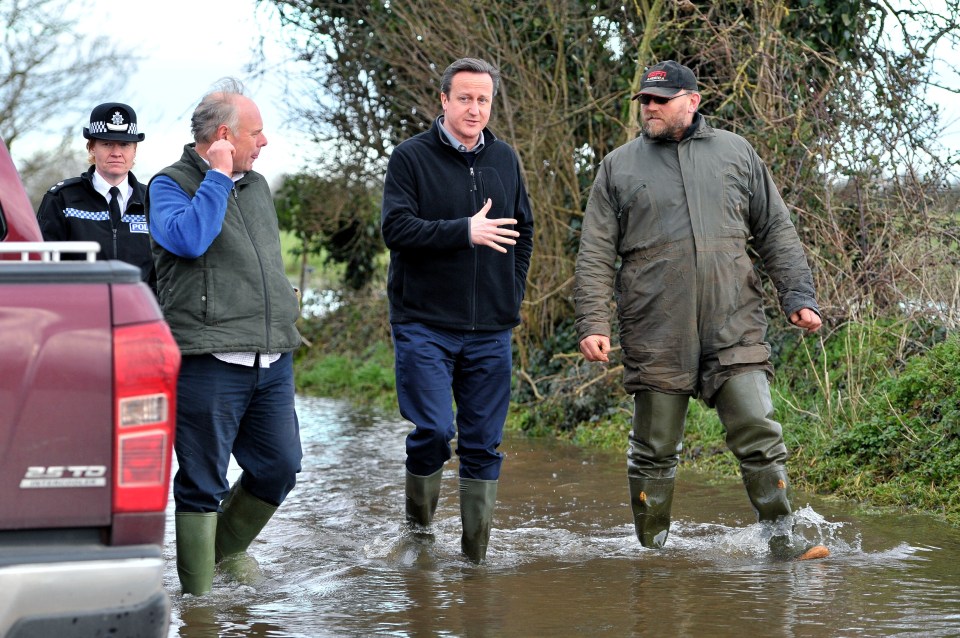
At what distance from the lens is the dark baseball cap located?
6020mm

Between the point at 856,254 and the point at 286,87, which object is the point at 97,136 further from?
the point at 286,87

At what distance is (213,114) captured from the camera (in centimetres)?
520

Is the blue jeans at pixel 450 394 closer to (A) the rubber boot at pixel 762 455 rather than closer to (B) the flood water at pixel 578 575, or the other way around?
(B) the flood water at pixel 578 575

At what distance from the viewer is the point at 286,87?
50.4 feet

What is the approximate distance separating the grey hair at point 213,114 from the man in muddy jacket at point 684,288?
74.6 inches

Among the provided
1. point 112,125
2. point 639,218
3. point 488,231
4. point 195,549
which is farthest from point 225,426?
point 112,125

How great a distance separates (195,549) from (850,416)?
4685mm

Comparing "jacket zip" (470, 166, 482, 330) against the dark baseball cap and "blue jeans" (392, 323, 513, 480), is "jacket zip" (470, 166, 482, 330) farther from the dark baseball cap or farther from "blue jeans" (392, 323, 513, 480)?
the dark baseball cap

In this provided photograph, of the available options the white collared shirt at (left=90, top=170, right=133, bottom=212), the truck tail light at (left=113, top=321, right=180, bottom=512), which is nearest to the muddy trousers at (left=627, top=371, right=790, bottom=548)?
the white collared shirt at (left=90, top=170, right=133, bottom=212)

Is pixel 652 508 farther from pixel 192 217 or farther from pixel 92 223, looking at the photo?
pixel 92 223

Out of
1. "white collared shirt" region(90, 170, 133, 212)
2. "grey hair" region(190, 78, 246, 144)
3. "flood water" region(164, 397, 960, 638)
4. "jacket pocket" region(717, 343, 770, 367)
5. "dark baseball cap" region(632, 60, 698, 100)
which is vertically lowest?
"flood water" region(164, 397, 960, 638)

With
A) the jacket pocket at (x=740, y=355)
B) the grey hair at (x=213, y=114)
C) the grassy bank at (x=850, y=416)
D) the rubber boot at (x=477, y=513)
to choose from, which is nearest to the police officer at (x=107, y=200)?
the grey hair at (x=213, y=114)

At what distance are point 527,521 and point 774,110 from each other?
12.7 ft

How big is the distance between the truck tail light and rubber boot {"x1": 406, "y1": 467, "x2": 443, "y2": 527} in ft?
9.66
